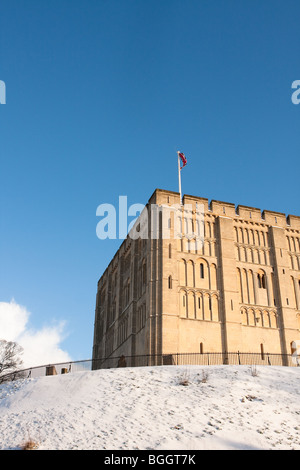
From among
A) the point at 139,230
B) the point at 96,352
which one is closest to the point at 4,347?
the point at 96,352

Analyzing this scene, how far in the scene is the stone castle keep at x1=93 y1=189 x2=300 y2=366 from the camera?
37688 millimetres

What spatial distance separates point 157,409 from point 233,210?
24.3 metres

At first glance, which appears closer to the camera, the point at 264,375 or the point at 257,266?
the point at 264,375

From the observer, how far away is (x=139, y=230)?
1810 inches

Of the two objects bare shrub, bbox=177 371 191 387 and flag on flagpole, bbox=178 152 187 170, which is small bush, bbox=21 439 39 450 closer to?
bare shrub, bbox=177 371 191 387

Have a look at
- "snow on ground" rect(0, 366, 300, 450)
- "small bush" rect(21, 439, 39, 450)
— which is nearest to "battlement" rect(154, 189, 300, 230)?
"snow on ground" rect(0, 366, 300, 450)

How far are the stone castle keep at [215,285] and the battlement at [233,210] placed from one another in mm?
85

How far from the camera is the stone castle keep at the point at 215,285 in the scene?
124 feet

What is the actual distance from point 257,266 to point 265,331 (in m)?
5.32

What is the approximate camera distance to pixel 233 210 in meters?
43.9

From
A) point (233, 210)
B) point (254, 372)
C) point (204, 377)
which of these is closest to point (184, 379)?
point (204, 377)

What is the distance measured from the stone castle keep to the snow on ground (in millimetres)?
8791
